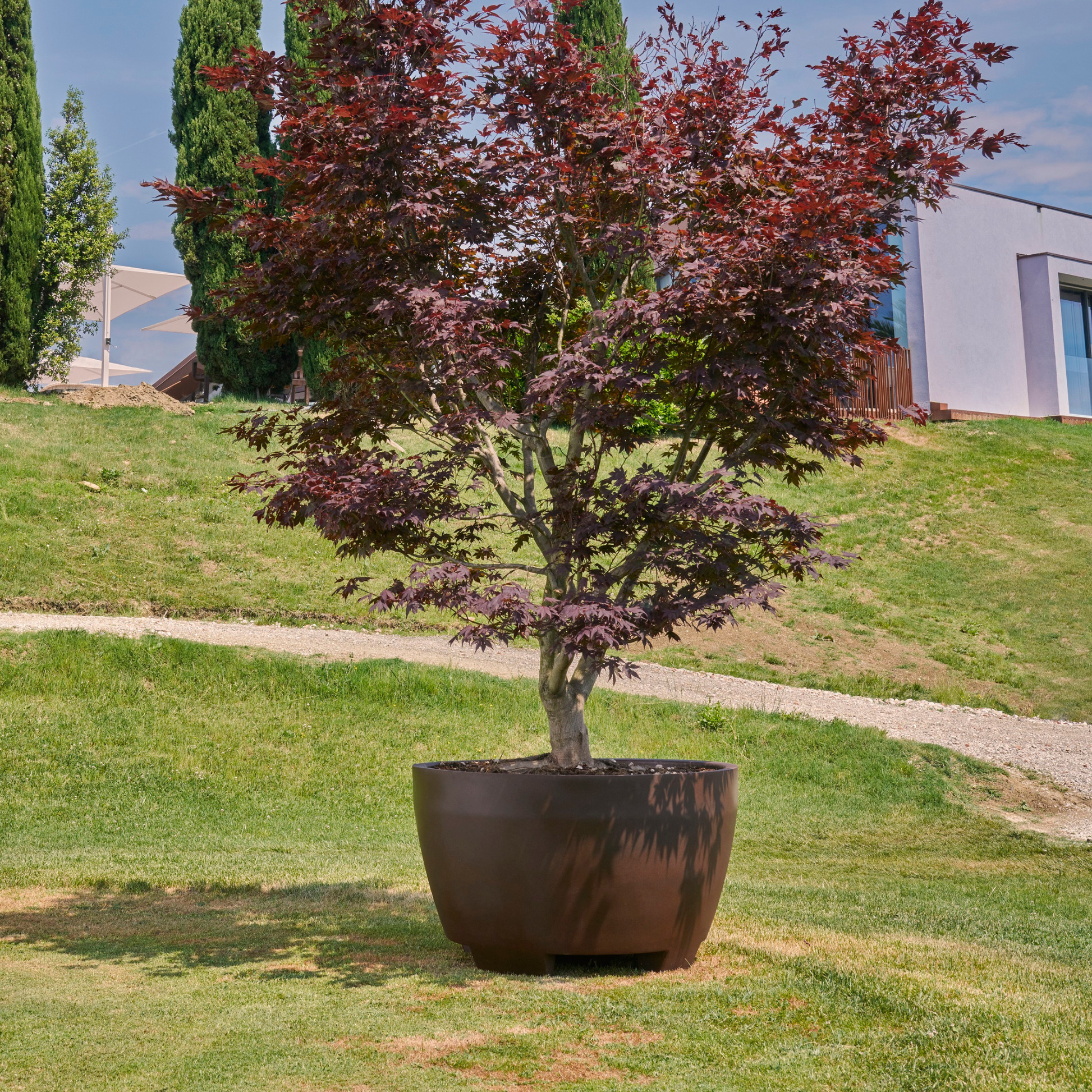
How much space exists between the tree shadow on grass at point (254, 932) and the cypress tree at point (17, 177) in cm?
1585

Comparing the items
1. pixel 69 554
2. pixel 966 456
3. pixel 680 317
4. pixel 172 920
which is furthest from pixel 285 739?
pixel 966 456

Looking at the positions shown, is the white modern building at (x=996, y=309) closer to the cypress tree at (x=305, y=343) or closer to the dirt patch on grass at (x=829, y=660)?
the dirt patch on grass at (x=829, y=660)

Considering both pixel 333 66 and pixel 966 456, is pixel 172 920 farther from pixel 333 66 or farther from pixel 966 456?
pixel 966 456

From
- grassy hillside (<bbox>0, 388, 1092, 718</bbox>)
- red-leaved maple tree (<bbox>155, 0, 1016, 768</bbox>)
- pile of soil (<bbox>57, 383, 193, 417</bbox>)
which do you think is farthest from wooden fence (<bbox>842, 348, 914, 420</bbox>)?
red-leaved maple tree (<bbox>155, 0, 1016, 768</bbox>)

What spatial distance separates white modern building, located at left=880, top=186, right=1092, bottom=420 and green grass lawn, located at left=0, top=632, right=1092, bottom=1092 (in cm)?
1404

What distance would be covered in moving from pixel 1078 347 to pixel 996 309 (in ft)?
10.5

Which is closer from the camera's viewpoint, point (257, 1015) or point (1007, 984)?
point (257, 1015)

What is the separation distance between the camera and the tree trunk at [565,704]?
4.86 metres

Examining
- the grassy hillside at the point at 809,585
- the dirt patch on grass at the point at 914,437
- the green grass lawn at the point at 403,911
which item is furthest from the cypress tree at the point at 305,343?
the dirt patch on grass at the point at 914,437

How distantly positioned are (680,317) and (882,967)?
2804mm

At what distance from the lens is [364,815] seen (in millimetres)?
8352

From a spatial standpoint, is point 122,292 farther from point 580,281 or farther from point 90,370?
point 580,281

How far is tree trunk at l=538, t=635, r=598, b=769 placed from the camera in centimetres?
486

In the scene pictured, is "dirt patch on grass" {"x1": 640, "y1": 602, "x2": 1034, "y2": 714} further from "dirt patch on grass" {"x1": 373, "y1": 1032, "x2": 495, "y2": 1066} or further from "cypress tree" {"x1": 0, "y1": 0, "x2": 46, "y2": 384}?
"cypress tree" {"x1": 0, "y1": 0, "x2": 46, "y2": 384}
